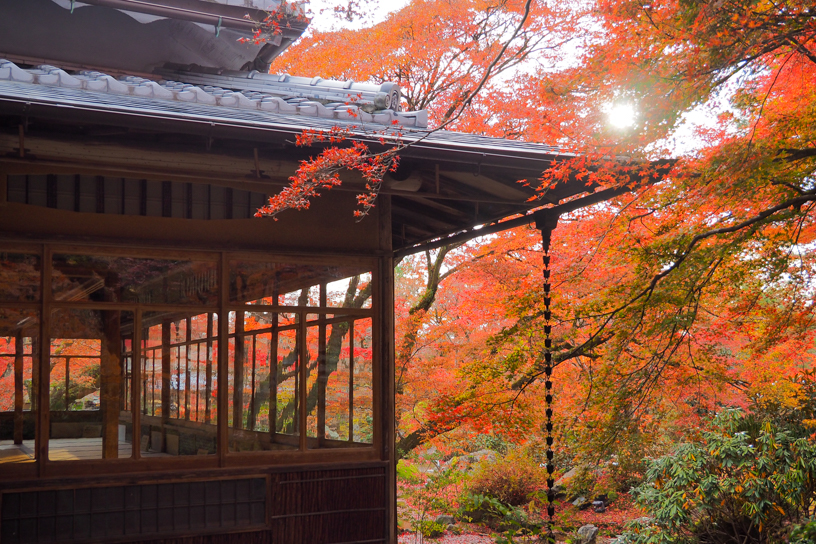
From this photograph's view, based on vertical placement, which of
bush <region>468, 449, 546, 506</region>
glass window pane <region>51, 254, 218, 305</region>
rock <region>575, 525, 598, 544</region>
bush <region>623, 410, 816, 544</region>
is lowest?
rock <region>575, 525, 598, 544</region>

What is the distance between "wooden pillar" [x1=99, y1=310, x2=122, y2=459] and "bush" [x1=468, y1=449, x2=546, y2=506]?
785 cm

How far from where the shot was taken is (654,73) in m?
4.04

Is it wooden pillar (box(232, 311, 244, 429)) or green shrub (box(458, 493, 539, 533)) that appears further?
green shrub (box(458, 493, 539, 533))

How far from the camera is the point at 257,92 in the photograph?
6.15 m

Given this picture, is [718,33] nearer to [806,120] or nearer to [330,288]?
[806,120]

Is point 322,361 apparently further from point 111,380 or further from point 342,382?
point 111,380

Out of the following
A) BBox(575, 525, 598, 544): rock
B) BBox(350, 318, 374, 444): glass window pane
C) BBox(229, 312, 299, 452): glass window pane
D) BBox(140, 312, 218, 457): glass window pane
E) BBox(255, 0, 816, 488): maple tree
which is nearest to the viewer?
BBox(255, 0, 816, 488): maple tree

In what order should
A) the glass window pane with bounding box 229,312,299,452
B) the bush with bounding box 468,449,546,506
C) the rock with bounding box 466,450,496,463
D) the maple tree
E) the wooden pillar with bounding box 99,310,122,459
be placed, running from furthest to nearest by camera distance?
the rock with bounding box 466,450,496,463, the bush with bounding box 468,449,546,506, the glass window pane with bounding box 229,312,299,452, the wooden pillar with bounding box 99,310,122,459, the maple tree

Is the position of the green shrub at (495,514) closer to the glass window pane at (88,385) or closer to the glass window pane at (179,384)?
the glass window pane at (179,384)

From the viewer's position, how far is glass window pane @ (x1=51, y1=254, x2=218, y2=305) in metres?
4.79

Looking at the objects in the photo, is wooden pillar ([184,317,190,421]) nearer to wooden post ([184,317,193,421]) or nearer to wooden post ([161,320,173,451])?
wooden post ([184,317,193,421])

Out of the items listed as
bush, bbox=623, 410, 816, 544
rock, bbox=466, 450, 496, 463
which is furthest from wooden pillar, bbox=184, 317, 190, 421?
rock, bbox=466, 450, 496, 463

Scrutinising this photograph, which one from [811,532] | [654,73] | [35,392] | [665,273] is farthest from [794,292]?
[35,392]

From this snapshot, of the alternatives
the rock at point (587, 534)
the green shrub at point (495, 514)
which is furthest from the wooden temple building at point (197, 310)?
the rock at point (587, 534)
